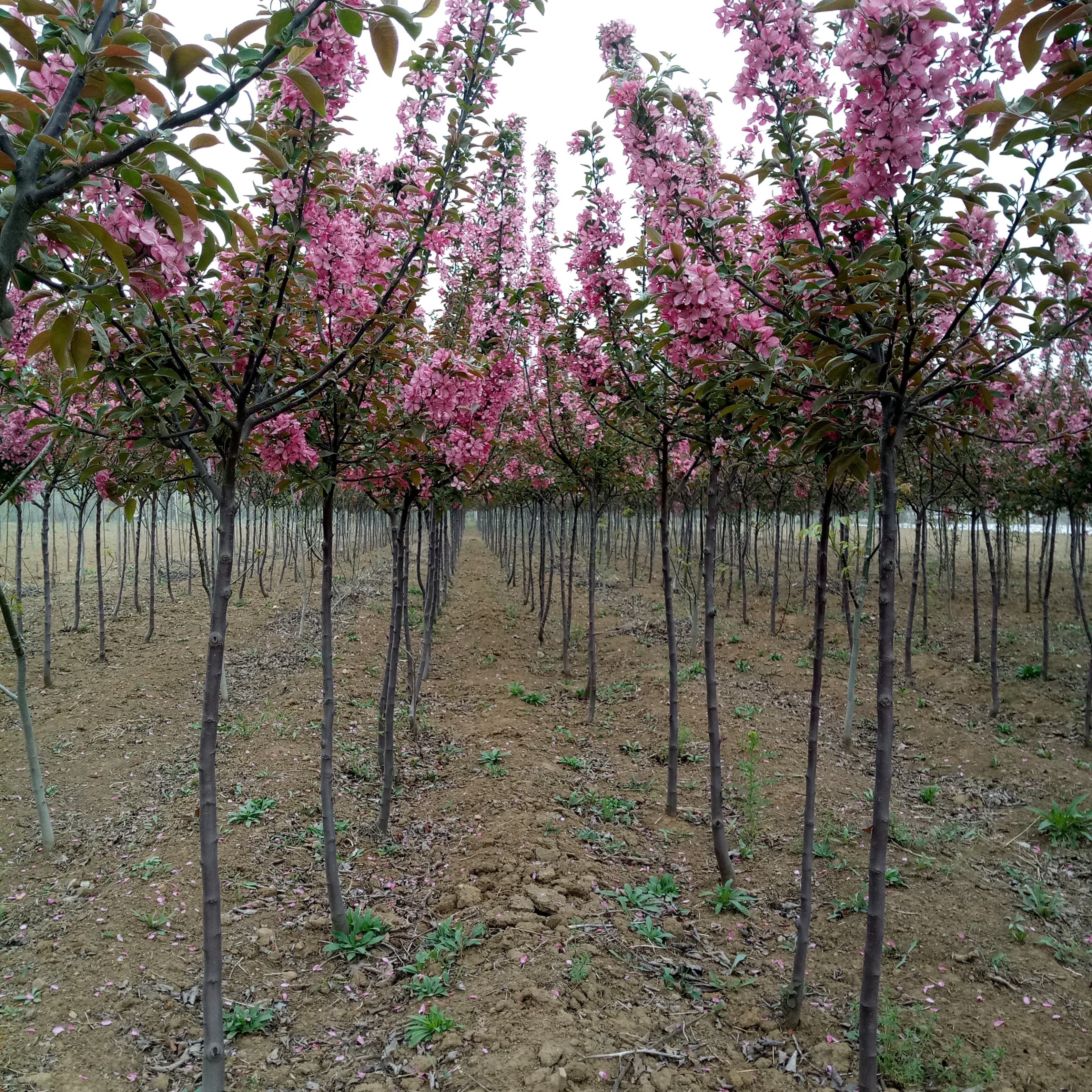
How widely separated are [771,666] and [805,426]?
9018mm

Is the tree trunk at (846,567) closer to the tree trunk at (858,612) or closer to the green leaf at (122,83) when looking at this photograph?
the tree trunk at (858,612)

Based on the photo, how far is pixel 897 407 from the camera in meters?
2.37

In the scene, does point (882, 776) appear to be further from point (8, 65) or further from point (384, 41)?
point (8, 65)

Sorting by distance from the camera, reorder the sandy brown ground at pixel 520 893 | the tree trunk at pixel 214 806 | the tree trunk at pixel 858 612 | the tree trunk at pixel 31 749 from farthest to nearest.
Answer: the tree trunk at pixel 858 612 < the tree trunk at pixel 31 749 < the sandy brown ground at pixel 520 893 < the tree trunk at pixel 214 806

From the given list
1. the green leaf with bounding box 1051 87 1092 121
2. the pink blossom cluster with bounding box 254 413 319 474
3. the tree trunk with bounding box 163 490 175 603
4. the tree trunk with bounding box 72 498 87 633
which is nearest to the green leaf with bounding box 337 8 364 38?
the green leaf with bounding box 1051 87 1092 121

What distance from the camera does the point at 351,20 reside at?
1.23m

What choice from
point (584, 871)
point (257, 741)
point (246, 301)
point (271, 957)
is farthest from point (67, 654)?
point (246, 301)

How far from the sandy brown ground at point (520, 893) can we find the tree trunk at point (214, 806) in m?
0.47

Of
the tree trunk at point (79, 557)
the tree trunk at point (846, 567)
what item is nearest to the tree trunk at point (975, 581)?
the tree trunk at point (846, 567)

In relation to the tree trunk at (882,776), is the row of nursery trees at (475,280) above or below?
above

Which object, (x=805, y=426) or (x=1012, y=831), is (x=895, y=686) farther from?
(x=805, y=426)

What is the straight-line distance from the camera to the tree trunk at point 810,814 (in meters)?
3.36

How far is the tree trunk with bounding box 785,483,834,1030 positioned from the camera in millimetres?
3355

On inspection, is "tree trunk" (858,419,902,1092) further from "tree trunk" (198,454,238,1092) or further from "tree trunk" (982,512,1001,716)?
"tree trunk" (982,512,1001,716)
